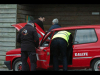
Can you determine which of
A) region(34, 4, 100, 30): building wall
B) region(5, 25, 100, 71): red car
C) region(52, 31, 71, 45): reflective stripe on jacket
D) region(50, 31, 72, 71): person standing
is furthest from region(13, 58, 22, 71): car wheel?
region(34, 4, 100, 30): building wall

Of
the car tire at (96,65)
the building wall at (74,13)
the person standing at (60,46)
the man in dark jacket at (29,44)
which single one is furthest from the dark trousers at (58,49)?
the building wall at (74,13)

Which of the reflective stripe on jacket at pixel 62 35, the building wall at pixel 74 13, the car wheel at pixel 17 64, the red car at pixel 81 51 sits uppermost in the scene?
the building wall at pixel 74 13

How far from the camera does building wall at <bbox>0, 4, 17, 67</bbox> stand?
11898mm

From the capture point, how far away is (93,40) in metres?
7.58

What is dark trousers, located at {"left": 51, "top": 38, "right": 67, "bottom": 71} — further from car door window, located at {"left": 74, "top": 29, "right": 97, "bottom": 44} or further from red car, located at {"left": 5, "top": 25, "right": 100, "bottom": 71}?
car door window, located at {"left": 74, "top": 29, "right": 97, "bottom": 44}

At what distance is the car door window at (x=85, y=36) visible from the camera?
7.60 meters

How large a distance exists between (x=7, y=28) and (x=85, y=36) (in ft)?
17.8

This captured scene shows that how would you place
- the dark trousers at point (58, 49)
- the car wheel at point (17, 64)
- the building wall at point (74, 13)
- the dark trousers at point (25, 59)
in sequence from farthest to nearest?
the building wall at point (74, 13), the car wheel at point (17, 64), the dark trousers at point (58, 49), the dark trousers at point (25, 59)

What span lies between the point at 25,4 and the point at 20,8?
1.75 feet

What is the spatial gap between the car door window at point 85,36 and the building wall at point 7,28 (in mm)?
4977

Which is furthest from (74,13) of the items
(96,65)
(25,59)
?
(25,59)

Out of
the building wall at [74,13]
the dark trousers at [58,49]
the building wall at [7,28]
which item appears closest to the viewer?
the dark trousers at [58,49]

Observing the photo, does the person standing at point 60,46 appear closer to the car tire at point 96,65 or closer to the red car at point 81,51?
the red car at point 81,51
